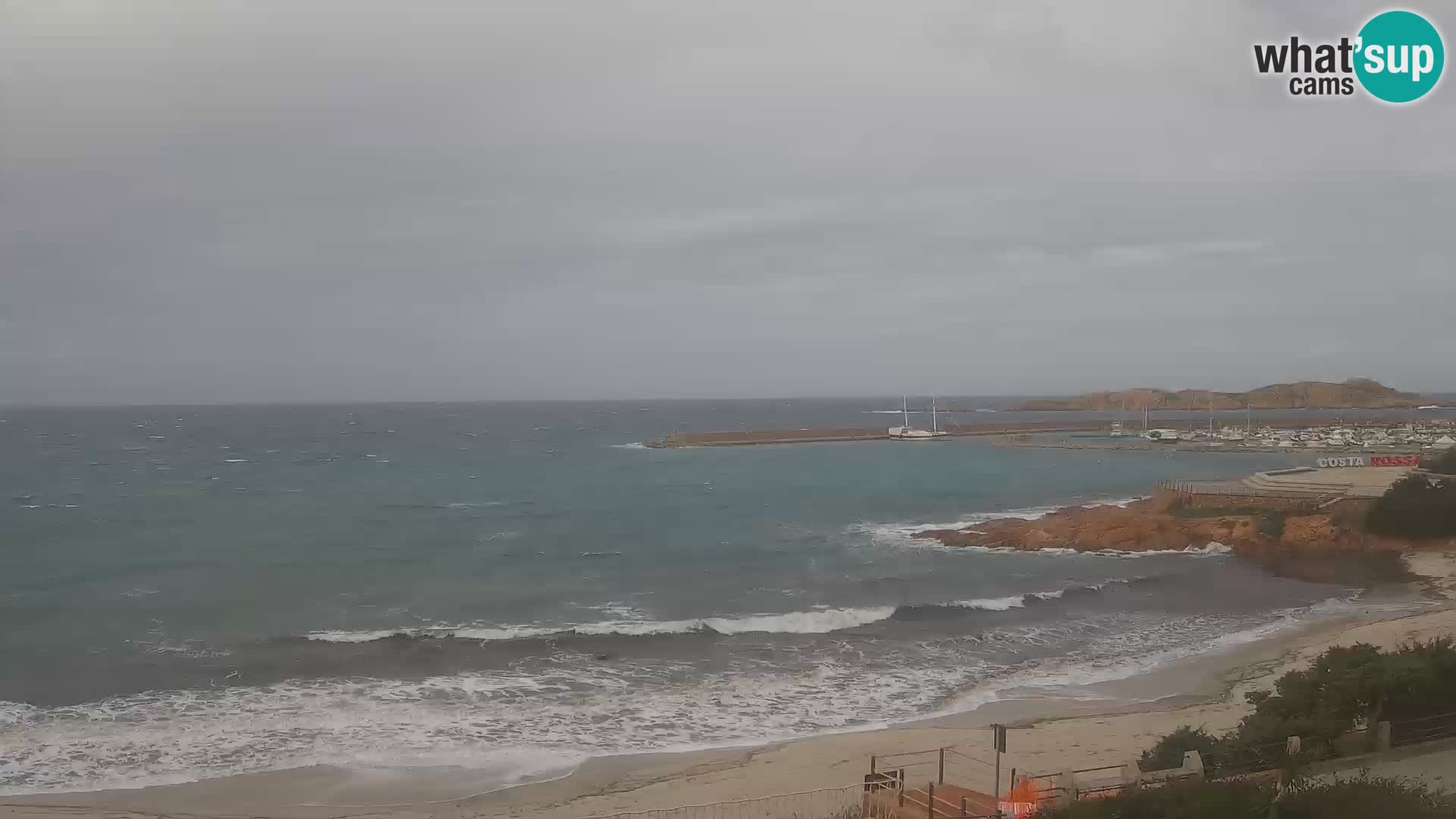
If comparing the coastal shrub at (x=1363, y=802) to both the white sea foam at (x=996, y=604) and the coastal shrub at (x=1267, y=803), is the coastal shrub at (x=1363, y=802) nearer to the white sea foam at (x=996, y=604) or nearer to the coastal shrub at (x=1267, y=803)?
the coastal shrub at (x=1267, y=803)

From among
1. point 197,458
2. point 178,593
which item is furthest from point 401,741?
point 197,458

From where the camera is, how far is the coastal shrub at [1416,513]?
34.5 m

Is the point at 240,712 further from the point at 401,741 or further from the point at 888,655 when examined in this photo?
the point at 888,655

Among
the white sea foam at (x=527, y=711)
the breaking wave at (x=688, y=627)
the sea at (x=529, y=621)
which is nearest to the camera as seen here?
the white sea foam at (x=527, y=711)

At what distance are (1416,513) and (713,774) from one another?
3364cm

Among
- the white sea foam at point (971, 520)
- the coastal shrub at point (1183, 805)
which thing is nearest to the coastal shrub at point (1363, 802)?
the coastal shrub at point (1183, 805)

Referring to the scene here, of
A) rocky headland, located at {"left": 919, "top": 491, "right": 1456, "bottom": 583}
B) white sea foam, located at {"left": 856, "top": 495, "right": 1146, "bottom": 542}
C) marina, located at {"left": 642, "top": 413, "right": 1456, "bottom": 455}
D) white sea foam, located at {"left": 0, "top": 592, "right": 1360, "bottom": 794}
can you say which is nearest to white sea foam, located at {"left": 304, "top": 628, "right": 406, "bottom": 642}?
white sea foam, located at {"left": 0, "top": 592, "right": 1360, "bottom": 794}

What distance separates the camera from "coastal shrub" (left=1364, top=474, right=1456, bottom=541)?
3453 cm

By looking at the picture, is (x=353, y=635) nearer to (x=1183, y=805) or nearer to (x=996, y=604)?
(x=996, y=604)

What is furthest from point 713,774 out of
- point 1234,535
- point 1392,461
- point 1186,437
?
point 1186,437

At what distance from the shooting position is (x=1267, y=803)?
364 inches

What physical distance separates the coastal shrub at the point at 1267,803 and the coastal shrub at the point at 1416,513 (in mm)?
30975

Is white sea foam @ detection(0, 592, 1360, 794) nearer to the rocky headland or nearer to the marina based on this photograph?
the rocky headland

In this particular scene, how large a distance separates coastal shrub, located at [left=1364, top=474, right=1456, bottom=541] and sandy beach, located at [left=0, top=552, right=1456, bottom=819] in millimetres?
22328
